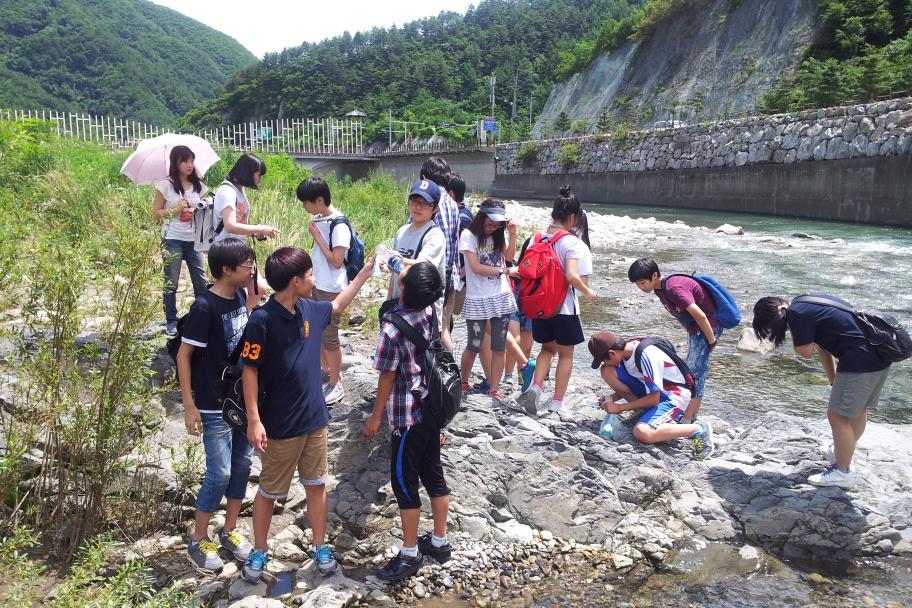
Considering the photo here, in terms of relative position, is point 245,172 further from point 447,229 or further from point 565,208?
point 565,208

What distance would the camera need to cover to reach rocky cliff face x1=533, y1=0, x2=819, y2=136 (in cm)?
3216

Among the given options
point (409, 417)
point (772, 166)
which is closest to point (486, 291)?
point (409, 417)

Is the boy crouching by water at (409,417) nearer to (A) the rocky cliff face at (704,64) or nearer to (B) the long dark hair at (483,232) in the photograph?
(B) the long dark hair at (483,232)

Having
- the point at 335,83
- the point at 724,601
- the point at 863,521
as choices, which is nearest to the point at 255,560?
the point at 724,601

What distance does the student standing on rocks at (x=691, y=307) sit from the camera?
→ 15.1ft

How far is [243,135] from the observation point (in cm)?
3203

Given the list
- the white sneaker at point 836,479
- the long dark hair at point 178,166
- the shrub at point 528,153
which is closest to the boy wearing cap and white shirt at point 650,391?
the white sneaker at point 836,479

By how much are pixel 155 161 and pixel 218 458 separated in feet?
9.25

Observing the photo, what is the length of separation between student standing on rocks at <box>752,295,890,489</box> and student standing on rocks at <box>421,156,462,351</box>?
199cm

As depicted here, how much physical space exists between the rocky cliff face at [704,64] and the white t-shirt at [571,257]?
98.0 ft

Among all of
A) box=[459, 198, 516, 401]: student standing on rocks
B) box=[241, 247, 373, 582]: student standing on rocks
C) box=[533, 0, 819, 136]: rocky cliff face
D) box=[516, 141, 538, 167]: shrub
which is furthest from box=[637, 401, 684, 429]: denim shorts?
box=[516, 141, 538, 167]: shrub

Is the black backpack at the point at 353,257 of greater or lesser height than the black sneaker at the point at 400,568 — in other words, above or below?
above

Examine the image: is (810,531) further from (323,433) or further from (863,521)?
(323,433)

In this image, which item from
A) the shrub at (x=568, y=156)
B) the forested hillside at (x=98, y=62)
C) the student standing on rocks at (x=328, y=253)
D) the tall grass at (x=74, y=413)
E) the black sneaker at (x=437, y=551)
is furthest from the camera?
the forested hillside at (x=98, y=62)
